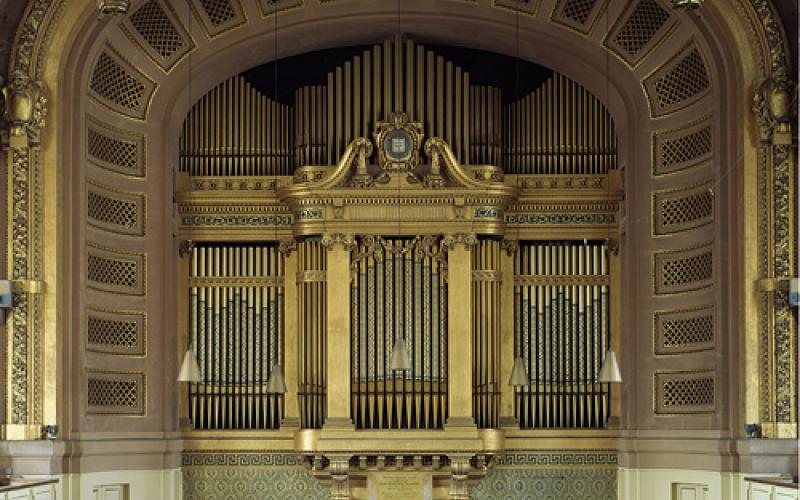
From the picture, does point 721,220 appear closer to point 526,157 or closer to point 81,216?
point 526,157

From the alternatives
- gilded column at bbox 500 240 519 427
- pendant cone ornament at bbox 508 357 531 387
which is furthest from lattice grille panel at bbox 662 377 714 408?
gilded column at bbox 500 240 519 427

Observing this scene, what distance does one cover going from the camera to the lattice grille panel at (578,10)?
18.8 meters

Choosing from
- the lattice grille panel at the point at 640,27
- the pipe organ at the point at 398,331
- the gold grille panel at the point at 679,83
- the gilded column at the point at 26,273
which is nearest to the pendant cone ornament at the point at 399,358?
the pipe organ at the point at 398,331

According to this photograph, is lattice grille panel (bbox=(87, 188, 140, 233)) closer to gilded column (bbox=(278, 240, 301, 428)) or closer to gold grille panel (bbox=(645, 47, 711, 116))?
gilded column (bbox=(278, 240, 301, 428))

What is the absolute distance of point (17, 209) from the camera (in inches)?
667

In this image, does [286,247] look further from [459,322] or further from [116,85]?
[116,85]

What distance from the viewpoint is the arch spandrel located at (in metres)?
17.0

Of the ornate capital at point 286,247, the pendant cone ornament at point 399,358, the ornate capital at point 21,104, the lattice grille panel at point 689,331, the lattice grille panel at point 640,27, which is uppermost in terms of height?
the lattice grille panel at point 640,27

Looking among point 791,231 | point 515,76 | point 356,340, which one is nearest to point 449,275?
point 356,340

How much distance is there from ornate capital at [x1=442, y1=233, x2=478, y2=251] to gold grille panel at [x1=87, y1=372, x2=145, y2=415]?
3.76 meters

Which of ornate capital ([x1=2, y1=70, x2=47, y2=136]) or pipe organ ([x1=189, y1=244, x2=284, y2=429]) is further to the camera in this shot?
pipe organ ([x1=189, y1=244, x2=284, y2=429])

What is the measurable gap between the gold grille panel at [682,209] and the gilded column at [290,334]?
13.9 ft

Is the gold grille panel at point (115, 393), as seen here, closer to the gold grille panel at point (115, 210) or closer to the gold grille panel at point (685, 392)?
the gold grille panel at point (115, 210)

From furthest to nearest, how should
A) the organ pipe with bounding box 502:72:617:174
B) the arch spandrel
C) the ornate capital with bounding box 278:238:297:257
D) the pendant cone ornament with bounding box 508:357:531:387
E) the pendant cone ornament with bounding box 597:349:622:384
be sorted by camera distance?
1. the organ pipe with bounding box 502:72:617:174
2. the ornate capital with bounding box 278:238:297:257
3. the pendant cone ornament with bounding box 508:357:531:387
4. the arch spandrel
5. the pendant cone ornament with bounding box 597:349:622:384
